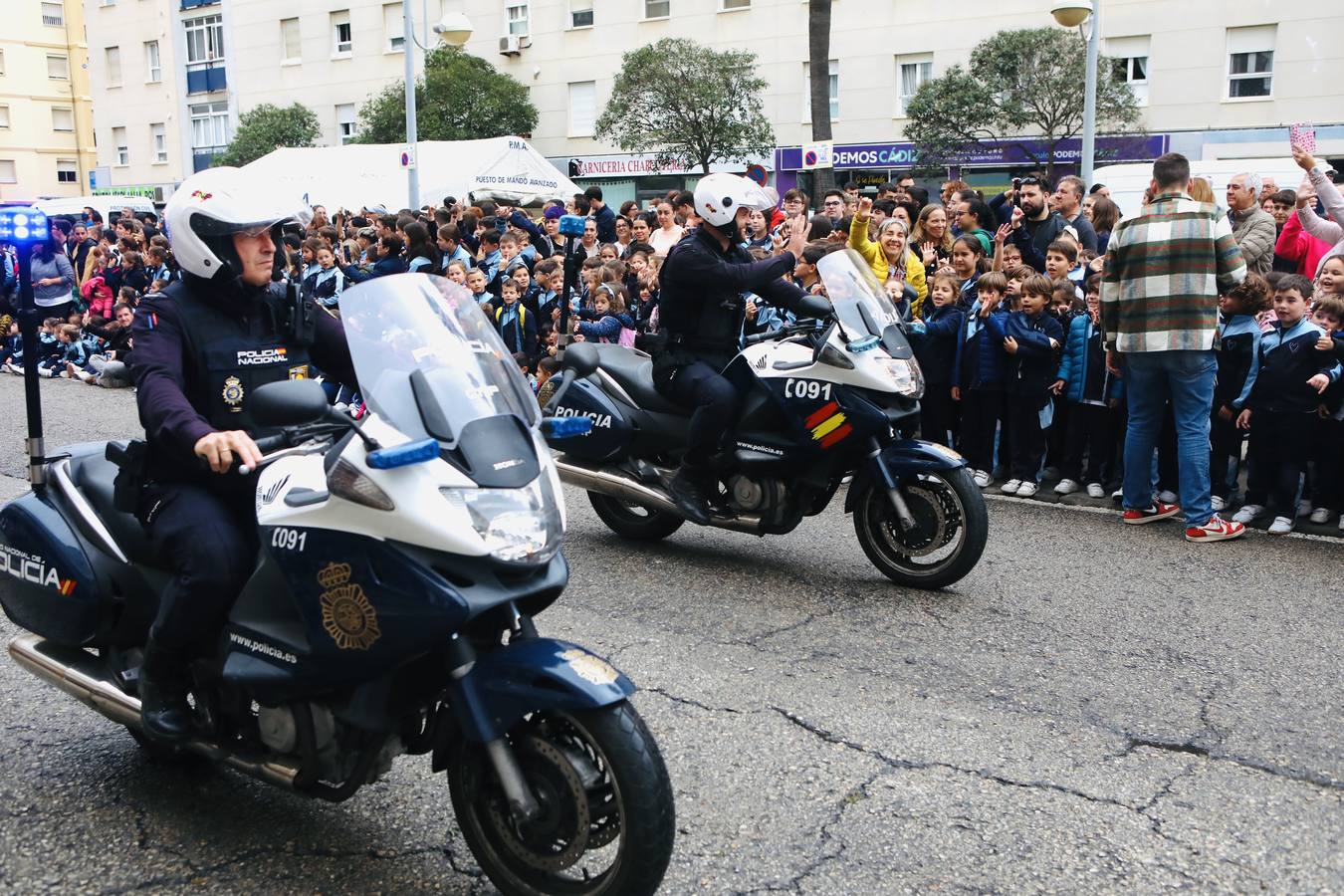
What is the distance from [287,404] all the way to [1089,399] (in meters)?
6.49

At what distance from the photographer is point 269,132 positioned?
42375 millimetres

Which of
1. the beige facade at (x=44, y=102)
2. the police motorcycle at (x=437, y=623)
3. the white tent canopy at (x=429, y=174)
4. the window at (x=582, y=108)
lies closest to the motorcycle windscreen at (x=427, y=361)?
the police motorcycle at (x=437, y=623)

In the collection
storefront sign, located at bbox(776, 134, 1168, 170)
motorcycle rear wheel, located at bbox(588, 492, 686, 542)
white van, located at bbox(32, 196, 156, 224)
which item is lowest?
motorcycle rear wheel, located at bbox(588, 492, 686, 542)

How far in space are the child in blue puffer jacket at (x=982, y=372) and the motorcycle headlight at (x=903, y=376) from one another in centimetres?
261

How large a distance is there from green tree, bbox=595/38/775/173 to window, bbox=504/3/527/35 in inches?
325

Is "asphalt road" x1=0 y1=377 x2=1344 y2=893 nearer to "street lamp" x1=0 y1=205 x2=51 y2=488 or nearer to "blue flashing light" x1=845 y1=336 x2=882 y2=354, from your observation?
"street lamp" x1=0 y1=205 x2=51 y2=488

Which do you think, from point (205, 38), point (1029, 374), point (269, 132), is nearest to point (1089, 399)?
point (1029, 374)

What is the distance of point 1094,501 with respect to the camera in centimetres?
816

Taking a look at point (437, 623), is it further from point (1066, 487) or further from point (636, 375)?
point (1066, 487)

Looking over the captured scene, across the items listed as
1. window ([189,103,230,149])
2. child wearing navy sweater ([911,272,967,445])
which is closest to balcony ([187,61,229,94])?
window ([189,103,230,149])

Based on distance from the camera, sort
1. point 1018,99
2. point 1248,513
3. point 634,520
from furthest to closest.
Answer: point 1018,99
point 1248,513
point 634,520

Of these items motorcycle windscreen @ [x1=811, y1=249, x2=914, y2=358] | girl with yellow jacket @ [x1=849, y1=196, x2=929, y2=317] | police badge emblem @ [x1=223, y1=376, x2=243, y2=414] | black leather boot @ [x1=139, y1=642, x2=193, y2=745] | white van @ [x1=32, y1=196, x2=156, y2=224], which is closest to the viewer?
black leather boot @ [x1=139, y1=642, x2=193, y2=745]

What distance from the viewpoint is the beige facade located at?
6275 cm

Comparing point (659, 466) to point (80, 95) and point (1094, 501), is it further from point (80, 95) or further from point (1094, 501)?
point (80, 95)
